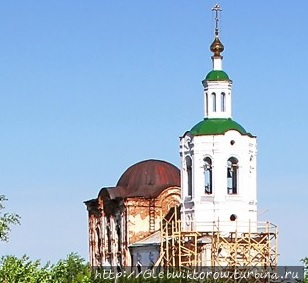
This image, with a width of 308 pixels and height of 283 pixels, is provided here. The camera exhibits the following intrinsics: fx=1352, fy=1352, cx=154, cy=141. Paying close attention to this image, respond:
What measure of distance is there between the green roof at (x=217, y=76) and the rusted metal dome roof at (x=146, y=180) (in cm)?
646

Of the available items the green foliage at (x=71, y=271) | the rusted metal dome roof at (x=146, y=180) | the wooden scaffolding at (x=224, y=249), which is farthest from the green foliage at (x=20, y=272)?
the rusted metal dome roof at (x=146, y=180)

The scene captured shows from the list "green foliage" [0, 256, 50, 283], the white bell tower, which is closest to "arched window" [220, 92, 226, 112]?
the white bell tower

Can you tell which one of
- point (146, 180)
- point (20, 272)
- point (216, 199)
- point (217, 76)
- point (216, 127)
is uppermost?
point (217, 76)

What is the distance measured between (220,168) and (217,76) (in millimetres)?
3186

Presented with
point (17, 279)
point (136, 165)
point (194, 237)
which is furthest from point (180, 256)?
point (17, 279)

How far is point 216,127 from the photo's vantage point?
46.7 m

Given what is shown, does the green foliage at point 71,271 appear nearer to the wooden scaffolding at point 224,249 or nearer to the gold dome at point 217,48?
the wooden scaffolding at point 224,249

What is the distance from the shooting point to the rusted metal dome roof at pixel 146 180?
170 feet

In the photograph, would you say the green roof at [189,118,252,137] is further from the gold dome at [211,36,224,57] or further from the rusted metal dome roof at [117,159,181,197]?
the rusted metal dome roof at [117,159,181,197]

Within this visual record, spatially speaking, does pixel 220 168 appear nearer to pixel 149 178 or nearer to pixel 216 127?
pixel 216 127

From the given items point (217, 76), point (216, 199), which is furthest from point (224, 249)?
point (217, 76)

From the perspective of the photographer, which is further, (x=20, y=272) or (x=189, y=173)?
(x=189, y=173)

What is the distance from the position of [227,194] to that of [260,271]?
9.98 ft

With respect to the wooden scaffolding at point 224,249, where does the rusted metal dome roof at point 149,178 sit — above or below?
above
